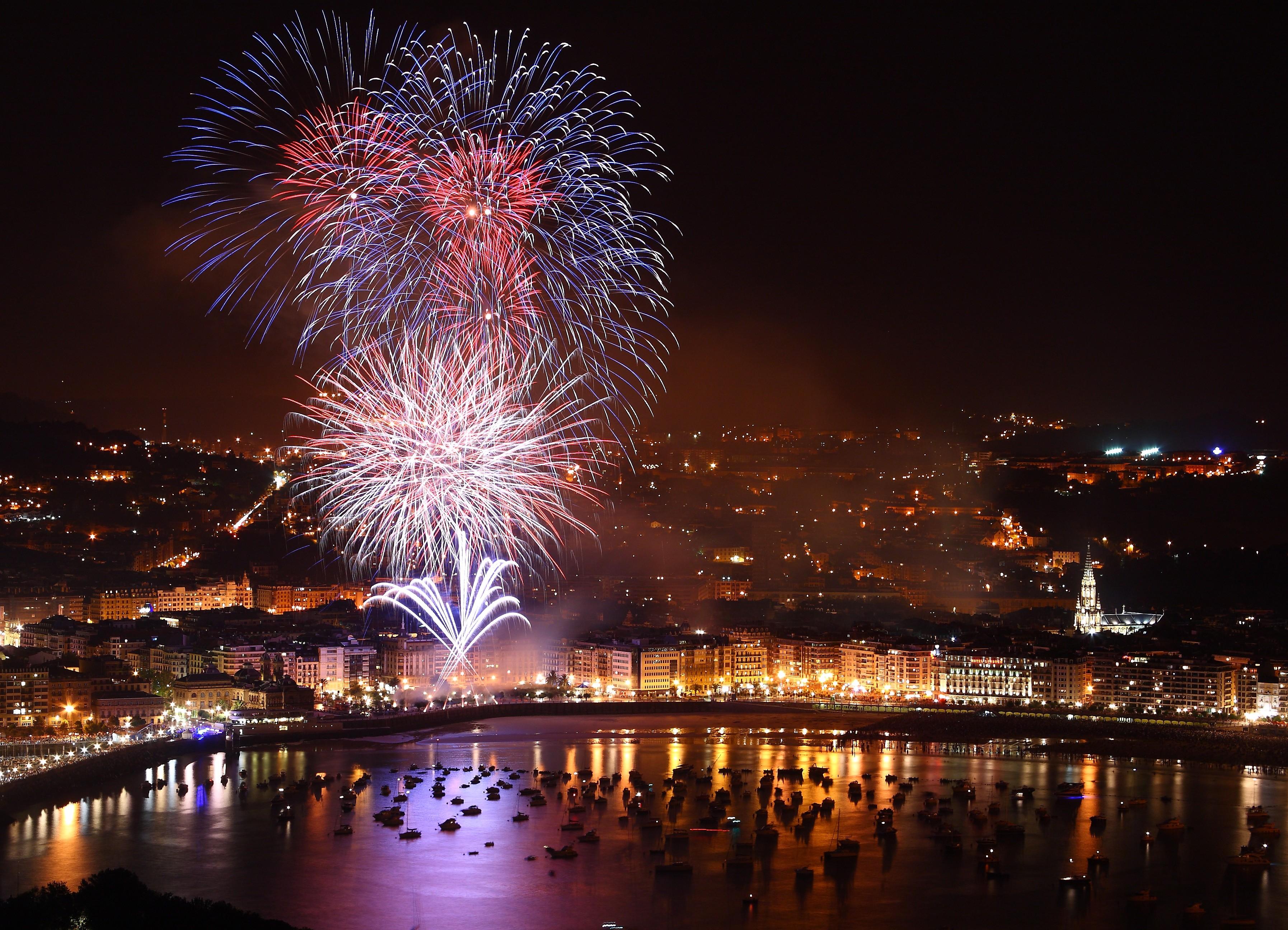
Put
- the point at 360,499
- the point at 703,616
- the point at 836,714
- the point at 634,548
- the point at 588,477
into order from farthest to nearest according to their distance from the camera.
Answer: the point at 588,477, the point at 634,548, the point at 703,616, the point at 836,714, the point at 360,499

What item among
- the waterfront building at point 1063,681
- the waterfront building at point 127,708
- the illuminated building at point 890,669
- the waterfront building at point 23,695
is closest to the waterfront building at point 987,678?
the waterfront building at point 1063,681

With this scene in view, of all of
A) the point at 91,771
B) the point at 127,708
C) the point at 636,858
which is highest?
the point at 127,708

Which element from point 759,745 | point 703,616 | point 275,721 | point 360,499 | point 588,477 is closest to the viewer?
point 360,499

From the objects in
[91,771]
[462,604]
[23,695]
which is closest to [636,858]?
[91,771]

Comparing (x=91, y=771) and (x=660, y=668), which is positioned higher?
(x=660, y=668)

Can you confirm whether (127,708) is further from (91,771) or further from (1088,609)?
(1088,609)

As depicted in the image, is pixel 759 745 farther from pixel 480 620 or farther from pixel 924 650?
pixel 480 620

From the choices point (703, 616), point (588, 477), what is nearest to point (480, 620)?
point (703, 616)
